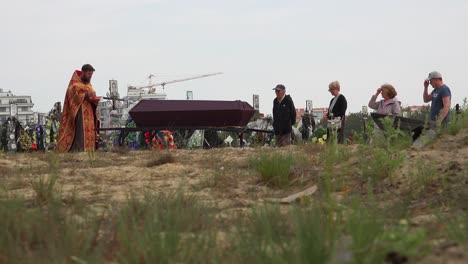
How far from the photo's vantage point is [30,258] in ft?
5.97

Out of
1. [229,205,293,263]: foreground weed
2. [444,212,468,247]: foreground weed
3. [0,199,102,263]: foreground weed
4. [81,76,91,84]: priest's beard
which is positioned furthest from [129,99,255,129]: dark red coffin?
[444,212,468,247]: foreground weed

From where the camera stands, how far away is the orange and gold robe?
9156 millimetres

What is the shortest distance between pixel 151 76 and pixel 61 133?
13734 centimetres

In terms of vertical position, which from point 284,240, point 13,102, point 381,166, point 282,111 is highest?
point 13,102

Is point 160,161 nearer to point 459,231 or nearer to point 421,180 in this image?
point 421,180

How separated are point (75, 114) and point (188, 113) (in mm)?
2738

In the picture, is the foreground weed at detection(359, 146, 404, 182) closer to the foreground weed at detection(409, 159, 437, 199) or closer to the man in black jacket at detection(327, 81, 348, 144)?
the foreground weed at detection(409, 159, 437, 199)

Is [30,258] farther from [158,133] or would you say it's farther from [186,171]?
[158,133]

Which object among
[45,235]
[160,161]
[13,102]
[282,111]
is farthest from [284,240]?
[13,102]

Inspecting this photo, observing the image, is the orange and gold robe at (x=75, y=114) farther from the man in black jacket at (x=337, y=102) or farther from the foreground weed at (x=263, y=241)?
the foreground weed at (x=263, y=241)

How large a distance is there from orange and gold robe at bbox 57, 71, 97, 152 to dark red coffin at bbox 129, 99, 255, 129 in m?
1.81

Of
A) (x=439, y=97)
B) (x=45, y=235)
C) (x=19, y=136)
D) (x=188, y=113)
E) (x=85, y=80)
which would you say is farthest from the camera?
(x=19, y=136)

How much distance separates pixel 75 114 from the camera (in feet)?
30.3

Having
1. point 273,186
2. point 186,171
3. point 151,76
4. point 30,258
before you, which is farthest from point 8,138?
point 151,76
